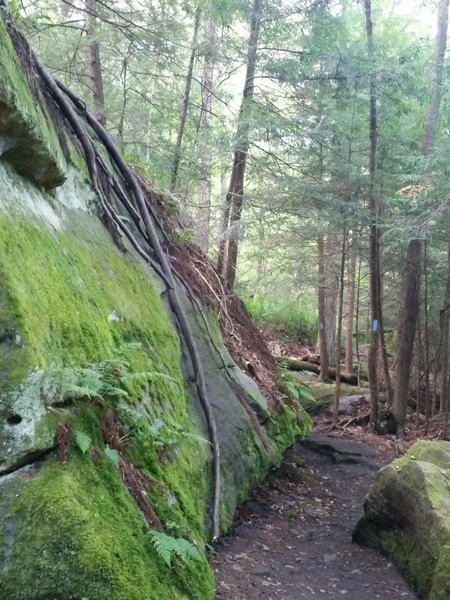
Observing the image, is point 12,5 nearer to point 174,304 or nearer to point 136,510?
point 174,304

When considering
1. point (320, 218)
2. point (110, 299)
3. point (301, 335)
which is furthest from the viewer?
point (301, 335)

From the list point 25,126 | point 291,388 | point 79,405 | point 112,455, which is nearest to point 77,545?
point 112,455

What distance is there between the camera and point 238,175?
11.3 m

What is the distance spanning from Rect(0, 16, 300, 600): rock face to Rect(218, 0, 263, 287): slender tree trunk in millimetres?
5359

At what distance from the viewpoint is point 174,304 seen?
5.95 m

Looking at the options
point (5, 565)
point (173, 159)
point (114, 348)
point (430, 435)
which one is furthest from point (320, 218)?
point (5, 565)

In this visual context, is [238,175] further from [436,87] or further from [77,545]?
[77,545]

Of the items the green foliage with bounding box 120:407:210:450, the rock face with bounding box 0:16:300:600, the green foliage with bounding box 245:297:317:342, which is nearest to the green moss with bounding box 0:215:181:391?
the rock face with bounding box 0:16:300:600

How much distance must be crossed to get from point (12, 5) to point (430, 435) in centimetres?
1184

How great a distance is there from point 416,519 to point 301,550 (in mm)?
1253

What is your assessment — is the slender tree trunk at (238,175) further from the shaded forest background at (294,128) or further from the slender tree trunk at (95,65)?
the slender tree trunk at (95,65)

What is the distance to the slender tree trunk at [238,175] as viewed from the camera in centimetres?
1047

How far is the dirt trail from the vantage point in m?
4.68

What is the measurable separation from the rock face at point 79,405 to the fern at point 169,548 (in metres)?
0.05
